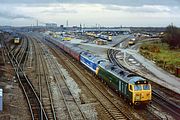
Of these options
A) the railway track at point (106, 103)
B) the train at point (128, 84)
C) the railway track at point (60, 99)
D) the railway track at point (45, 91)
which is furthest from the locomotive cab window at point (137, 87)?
the railway track at point (45, 91)

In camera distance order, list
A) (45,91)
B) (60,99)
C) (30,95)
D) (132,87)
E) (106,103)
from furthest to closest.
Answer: (45,91) < (30,95) < (60,99) < (106,103) < (132,87)

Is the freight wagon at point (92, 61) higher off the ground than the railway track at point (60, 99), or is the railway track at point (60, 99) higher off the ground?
the freight wagon at point (92, 61)

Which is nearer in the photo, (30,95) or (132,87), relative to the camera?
(132,87)

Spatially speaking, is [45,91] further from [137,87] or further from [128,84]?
[137,87]

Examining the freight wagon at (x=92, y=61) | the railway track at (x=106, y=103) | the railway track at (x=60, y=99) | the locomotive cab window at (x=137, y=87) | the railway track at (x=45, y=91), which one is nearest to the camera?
the railway track at (x=106, y=103)

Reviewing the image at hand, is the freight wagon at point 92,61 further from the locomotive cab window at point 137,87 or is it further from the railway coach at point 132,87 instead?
the locomotive cab window at point 137,87

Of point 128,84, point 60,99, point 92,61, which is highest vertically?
point 92,61

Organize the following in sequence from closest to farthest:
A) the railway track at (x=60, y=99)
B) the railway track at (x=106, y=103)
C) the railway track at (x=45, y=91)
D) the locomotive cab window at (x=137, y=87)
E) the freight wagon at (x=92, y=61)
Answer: the railway track at (x=106, y=103) < the railway track at (x=60, y=99) < the railway track at (x=45, y=91) < the locomotive cab window at (x=137, y=87) < the freight wagon at (x=92, y=61)

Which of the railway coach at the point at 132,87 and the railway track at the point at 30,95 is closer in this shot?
the railway track at the point at 30,95

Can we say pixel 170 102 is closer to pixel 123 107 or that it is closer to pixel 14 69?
pixel 123 107

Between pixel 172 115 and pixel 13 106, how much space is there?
519 inches

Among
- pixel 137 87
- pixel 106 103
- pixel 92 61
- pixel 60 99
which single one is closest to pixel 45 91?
pixel 60 99

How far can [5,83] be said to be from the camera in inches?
1348

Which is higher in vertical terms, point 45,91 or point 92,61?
point 92,61
